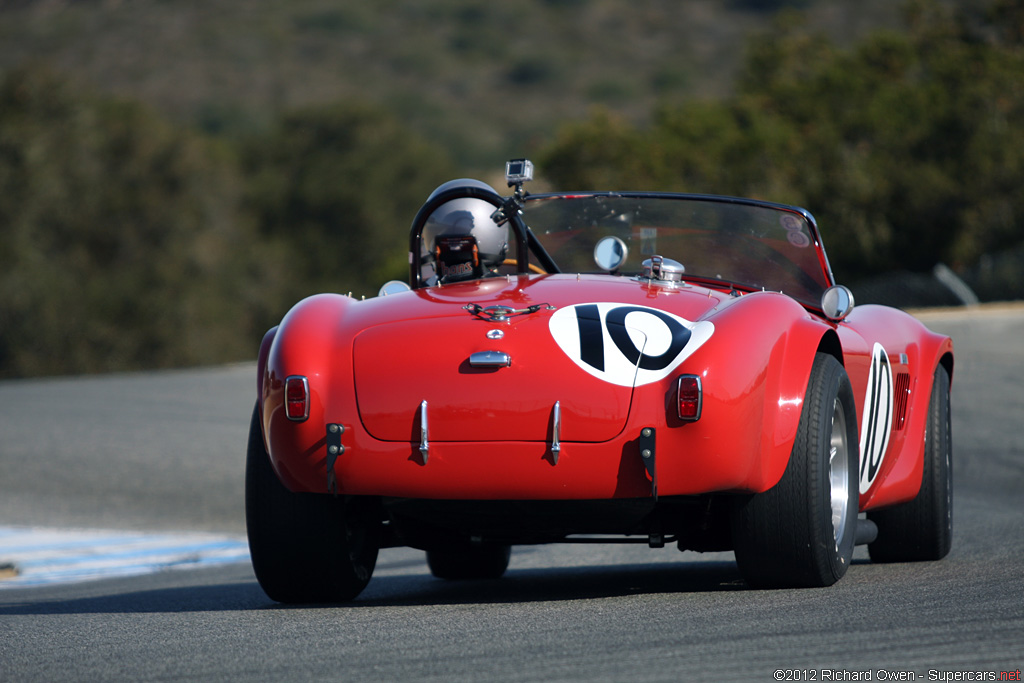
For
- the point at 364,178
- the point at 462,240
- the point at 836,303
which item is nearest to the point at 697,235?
the point at 836,303

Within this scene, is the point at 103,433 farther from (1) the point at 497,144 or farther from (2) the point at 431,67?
(2) the point at 431,67

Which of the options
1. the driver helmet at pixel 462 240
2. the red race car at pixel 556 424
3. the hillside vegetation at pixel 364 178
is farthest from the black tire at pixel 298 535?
the hillside vegetation at pixel 364 178

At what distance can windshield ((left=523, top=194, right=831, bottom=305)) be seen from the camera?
5703 millimetres

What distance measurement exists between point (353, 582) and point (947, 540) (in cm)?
274

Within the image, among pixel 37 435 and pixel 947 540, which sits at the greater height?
pixel 947 540

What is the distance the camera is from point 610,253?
555 centimetres

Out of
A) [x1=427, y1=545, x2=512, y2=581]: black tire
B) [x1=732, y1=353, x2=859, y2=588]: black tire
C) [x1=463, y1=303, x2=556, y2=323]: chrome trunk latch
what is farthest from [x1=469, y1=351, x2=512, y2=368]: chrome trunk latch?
[x1=427, y1=545, x2=512, y2=581]: black tire

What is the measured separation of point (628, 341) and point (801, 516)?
810 mm

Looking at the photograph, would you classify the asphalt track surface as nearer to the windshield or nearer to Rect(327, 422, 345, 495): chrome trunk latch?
Rect(327, 422, 345, 495): chrome trunk latch

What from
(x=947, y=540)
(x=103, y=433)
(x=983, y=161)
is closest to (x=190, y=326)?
(x=983, y=161)

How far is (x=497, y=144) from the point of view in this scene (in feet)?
319

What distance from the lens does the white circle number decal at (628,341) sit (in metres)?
4.35

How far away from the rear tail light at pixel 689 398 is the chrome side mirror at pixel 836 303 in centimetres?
120
